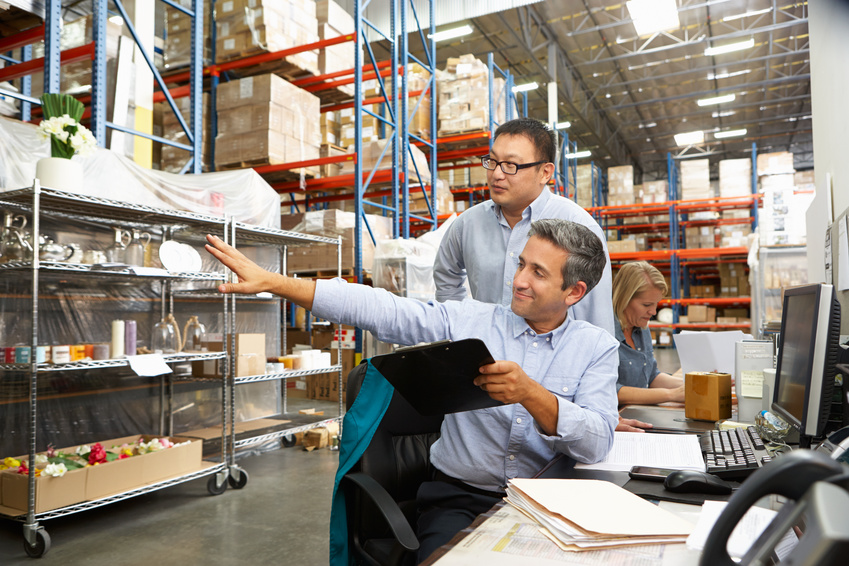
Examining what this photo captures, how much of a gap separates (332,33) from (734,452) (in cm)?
638

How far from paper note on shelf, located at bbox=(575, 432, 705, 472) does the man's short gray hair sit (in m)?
0.48

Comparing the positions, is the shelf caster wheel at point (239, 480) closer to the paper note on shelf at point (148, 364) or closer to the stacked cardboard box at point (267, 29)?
the paper note on shelf at point (148, 364)

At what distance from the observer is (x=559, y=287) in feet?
5.46

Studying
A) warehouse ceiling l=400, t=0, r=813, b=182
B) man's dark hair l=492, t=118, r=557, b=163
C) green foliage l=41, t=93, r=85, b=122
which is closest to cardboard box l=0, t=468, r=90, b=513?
green foliage l=41, t=93, r=85, b=122

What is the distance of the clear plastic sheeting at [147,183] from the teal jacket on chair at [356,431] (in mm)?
2753

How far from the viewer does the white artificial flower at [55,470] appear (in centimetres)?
312

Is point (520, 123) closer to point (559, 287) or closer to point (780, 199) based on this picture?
point (559, 287)

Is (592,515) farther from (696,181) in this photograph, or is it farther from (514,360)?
(696,181)

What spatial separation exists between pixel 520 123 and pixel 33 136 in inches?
126

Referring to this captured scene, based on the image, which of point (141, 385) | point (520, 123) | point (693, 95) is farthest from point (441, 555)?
point (693, 95)

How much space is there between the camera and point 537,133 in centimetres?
241

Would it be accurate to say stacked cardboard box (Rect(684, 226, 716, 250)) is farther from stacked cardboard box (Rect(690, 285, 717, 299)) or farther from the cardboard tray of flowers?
the cardboard tray of flowers

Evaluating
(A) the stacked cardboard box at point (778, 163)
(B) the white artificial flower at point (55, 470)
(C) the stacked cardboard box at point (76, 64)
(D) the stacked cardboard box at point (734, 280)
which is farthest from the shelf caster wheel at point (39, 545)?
(A) the stacked cardboard box at point (778, 163)

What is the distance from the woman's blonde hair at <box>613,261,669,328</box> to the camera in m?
2.89
